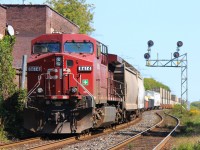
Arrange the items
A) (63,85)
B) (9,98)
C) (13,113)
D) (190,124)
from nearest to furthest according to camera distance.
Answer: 1. (63,85)
2. (13,113)
3. (9,98)
4. (190,124)

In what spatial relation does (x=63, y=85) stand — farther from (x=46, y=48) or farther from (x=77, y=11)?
(x=77, y=11)

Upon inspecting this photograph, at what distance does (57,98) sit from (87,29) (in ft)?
142

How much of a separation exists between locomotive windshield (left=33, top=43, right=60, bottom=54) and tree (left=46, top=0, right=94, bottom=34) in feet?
132

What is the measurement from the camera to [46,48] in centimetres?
1773

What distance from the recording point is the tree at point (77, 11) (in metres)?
58.6

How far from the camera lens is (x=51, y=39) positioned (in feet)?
58.0

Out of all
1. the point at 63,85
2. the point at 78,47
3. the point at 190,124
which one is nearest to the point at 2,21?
the point at 78,47

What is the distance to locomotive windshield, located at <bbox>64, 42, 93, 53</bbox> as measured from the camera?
57.6 feet

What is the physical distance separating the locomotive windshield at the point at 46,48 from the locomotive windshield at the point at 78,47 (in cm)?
37

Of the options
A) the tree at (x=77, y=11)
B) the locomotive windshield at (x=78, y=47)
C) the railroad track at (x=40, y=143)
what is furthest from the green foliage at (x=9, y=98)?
the tree at (x=77, y=11)

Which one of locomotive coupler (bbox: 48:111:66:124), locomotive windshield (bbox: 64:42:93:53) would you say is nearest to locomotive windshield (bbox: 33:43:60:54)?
locomotive windshield (bbox: 64:42:93:53)

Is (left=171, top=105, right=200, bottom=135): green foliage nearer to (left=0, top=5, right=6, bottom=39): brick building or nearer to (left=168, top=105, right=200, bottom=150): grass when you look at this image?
(left=168, top=105, right=200, bottom=150): grass

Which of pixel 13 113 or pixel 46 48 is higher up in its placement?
pixel 46 48

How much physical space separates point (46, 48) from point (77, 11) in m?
42.8
